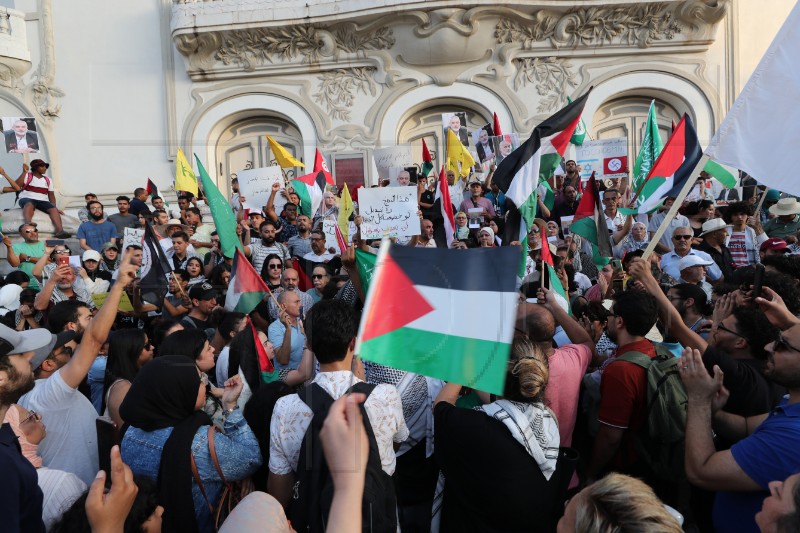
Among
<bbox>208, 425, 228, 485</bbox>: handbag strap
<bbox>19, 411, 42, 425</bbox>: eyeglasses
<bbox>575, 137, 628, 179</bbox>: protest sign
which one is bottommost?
<bbox>208, 425, 228, 485</bbox>: handbag strap

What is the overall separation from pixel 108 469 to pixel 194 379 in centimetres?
93

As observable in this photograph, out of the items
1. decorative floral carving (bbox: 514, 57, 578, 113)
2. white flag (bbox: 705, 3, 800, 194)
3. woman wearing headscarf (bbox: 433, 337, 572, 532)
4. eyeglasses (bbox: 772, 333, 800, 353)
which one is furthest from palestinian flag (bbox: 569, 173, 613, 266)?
decorative floral carving (bbox: 514, 57, 578, 113)

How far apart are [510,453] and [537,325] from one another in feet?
2.82

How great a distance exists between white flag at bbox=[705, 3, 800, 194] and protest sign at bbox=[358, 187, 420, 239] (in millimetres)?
3439

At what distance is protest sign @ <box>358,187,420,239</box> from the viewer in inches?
262

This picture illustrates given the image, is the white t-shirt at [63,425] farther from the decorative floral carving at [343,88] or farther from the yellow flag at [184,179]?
the decorative floral carving at [343,88]

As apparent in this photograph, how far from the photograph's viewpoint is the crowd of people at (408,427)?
6.64 feet

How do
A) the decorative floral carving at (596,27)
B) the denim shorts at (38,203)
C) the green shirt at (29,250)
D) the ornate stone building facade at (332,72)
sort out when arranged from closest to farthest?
the green shirt at (29,250) < the denim shorts at (38,203) < the decorative floral carving at (596,27) < the ornate stone building facade at (332,72)

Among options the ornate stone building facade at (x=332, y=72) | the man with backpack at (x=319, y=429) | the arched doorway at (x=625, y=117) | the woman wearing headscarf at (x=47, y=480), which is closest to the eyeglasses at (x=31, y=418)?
the woman wearing headscarf at (x=47, y=480)

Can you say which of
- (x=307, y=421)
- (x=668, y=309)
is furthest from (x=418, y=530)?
(x=668, y=309)

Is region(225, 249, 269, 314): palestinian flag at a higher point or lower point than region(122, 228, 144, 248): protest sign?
lower

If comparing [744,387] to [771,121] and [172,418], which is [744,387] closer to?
[771,121]

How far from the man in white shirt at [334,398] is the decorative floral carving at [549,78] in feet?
43.1

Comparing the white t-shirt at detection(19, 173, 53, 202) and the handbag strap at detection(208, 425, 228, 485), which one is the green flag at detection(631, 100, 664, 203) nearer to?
the handbag strap at detection(208, 425, 228, 485)
